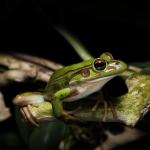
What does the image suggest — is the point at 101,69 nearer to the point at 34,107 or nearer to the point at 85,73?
the point at 85,73

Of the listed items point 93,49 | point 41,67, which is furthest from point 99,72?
point 93,49

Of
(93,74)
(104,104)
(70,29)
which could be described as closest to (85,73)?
(93,74)

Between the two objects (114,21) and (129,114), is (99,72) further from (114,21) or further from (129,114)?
(114,21)

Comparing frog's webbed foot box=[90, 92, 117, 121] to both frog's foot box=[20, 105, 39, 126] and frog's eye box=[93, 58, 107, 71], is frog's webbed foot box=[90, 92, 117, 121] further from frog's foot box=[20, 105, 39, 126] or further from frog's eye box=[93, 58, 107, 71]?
frog's foot box=[20, 105, 39, 126]

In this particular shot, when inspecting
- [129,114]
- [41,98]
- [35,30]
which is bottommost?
[129,114]

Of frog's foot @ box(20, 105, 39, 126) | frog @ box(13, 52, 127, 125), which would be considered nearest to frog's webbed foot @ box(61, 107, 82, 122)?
frog @ box(13, 52, 127, 125)

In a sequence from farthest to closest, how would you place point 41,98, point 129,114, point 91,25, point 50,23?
1. point 91,25
2. point 50,23
3. point 41,98
4. point 129,114

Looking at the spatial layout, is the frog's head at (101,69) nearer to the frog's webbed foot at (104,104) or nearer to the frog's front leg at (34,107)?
the frog's webbed foot at (104,104)
